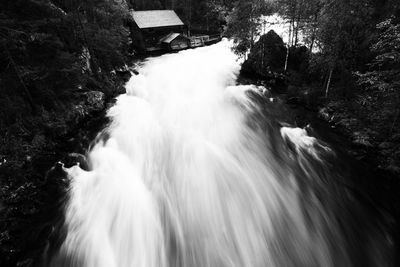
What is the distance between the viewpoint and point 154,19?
36.5m

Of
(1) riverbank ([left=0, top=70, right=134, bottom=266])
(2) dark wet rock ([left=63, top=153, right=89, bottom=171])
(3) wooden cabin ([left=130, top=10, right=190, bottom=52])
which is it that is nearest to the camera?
(1) riverbank ([left=0, top=70, right=134, bottom=266])

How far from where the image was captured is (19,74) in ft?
38.9

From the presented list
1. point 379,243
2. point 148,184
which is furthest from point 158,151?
point 379,243

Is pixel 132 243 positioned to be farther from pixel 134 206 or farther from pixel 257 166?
pixel 257 166

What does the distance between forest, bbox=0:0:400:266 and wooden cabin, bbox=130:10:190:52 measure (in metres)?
12.5

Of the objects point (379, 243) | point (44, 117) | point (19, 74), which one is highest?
point (19, 74)

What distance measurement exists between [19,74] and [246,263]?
14164 millimetres

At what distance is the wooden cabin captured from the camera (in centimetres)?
3434

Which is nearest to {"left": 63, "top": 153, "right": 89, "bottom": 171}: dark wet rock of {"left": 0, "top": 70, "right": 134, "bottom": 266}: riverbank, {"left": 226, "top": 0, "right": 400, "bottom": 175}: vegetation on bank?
{"left": 0, "top": 70, "right": 134, "bottom": 266}: riverbank

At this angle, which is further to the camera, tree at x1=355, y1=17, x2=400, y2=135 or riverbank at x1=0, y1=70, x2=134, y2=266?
tree at x1=355, y1=17, x2=400, y2=135

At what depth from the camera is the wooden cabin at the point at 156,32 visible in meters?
34.3

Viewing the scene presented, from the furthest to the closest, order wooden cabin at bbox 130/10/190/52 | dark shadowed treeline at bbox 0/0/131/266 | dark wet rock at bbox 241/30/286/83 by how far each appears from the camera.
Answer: wooden cabin at bbox 130/10/190/52 < dark wet rock at bbox 241/30/286/83 < dark shadowed treeline at bbox 0/0/131/266

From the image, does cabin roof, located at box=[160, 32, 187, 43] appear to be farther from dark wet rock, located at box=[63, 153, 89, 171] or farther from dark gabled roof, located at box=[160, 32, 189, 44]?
dark wet rock, located at box=[63, 153, 89, 171]

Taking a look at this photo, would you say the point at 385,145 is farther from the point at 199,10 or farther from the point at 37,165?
the point at 199,10
